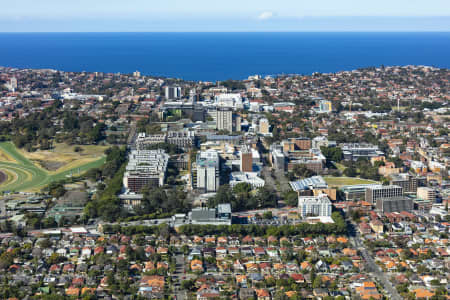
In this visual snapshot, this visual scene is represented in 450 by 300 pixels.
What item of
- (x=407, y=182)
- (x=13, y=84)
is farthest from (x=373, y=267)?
(x=13, y=84)

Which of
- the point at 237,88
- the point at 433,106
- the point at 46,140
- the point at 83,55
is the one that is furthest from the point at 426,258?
the point at 83,55

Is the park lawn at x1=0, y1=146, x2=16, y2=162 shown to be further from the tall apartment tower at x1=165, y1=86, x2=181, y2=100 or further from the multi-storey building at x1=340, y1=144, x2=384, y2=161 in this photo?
the multi-storey building at x1=340, y1=144, x2=384, y2=161

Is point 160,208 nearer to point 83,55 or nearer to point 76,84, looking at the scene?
point 76,84

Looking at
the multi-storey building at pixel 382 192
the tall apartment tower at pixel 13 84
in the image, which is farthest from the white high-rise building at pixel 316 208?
the tall apartment tower at pixel 13 84

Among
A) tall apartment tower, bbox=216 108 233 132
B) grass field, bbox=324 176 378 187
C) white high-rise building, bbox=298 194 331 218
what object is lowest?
grass field, bbox=324 176 378 187

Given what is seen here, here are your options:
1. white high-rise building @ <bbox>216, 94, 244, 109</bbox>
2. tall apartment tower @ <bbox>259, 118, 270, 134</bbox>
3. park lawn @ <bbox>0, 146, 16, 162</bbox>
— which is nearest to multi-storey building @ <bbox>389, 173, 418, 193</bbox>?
tall apartment tower @ <bbox>259, 118, 270, 134</bbox>

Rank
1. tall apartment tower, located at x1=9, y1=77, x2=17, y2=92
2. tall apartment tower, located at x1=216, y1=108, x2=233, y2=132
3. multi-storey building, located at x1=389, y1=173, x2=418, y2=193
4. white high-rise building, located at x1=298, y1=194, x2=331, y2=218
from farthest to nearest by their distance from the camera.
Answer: tall apartment tower, located at x1=9, y1=77, x2=17, y2=92 < tall apartment tower, located at x1=216, y1=108, x2=233, y2=132 < multi-storey building, located at x1=389, y1=173, x2=418, y2=193 < white high-rise building, located at x1=298, y1=194, x2=331, y2=218
